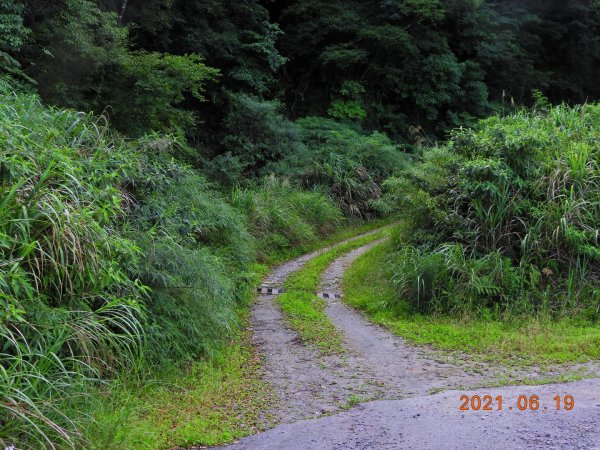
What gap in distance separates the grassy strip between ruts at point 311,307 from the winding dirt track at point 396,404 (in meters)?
0.23

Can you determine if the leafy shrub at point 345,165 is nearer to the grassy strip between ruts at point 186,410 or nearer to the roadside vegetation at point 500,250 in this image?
the roadside vegetation at point 500,250

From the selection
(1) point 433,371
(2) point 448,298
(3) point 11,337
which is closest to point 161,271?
(3) point 11,337

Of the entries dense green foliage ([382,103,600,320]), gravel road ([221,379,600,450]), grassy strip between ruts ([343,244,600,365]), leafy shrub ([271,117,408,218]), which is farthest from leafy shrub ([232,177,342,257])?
gravel road ([221,379,600,450])

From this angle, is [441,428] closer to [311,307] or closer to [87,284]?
[87,284]

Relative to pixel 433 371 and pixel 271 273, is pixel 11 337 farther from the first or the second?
pixel 271 273

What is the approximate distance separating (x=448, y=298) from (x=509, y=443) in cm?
446

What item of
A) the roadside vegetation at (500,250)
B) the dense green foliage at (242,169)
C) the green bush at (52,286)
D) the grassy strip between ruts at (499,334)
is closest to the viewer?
the green bush at (52,286)

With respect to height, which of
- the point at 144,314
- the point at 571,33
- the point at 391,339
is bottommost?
the point at 391,339

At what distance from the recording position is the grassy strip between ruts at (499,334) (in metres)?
6.57

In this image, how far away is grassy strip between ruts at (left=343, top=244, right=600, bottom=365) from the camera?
6566 mm

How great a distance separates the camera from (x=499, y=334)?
24.1ft

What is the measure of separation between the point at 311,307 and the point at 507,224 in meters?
3.45

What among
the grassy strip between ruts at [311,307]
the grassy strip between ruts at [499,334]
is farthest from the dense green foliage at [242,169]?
the grassy strip between ruts at [311,307]

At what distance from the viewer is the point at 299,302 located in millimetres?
9594
